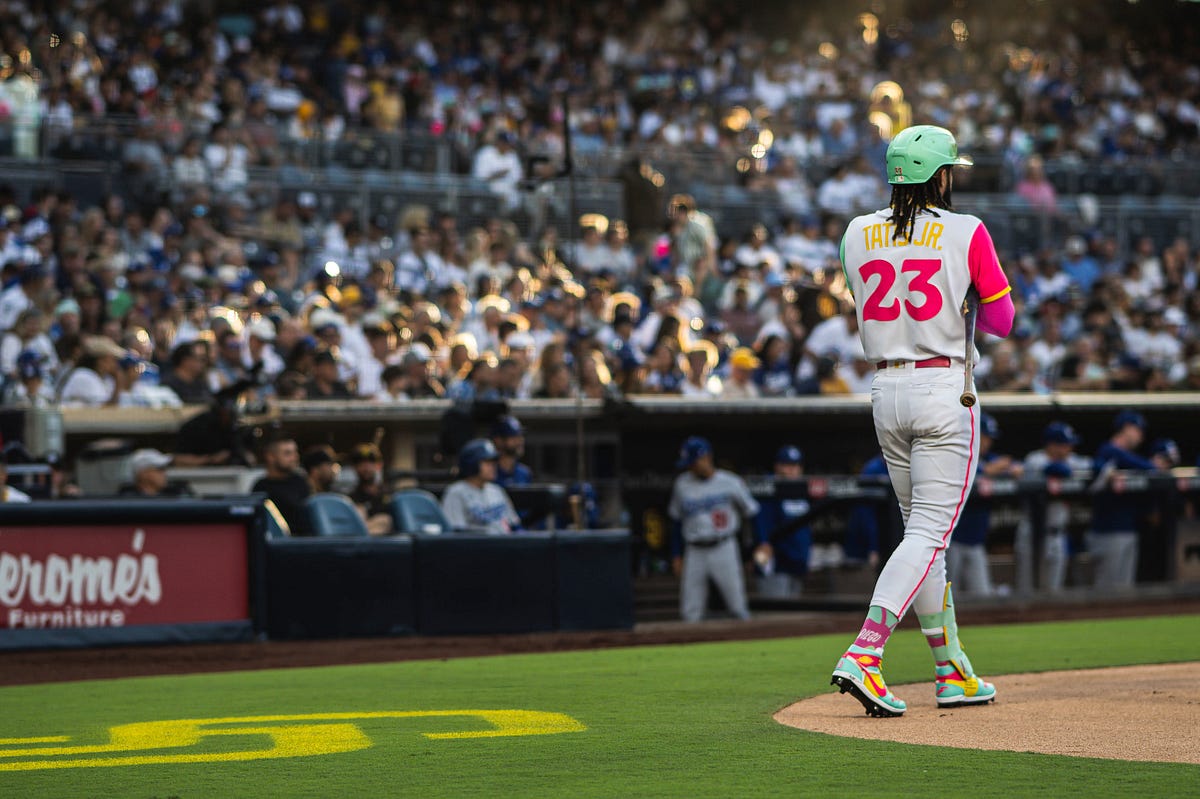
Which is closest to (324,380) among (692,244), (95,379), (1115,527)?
(95,379)

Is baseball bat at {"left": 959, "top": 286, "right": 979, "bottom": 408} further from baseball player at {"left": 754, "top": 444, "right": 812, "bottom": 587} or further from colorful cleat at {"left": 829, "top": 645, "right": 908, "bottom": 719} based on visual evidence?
baseball player at {"left": 754, "top": 444, "right": 812, "bottom": 587}

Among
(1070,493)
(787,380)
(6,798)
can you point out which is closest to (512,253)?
(787,380)

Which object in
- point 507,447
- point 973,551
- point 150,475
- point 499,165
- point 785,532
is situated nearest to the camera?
point 150,475

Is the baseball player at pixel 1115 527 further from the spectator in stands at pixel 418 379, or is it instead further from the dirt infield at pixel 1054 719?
the dirt infield at pixel 1054 719

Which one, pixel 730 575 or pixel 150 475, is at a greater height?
pixel 150 475

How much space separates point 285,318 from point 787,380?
15.5 ft

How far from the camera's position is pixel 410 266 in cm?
1755

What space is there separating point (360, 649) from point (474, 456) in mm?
2074

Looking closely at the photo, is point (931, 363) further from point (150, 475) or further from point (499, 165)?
point (499, 165)

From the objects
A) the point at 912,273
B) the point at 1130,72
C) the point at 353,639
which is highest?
the point at 1130,72

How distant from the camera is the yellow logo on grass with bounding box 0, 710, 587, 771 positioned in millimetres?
5629

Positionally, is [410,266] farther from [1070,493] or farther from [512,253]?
[1070,493]

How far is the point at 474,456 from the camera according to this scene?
1254cm

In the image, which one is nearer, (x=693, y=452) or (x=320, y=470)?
(x=320, y=470)
